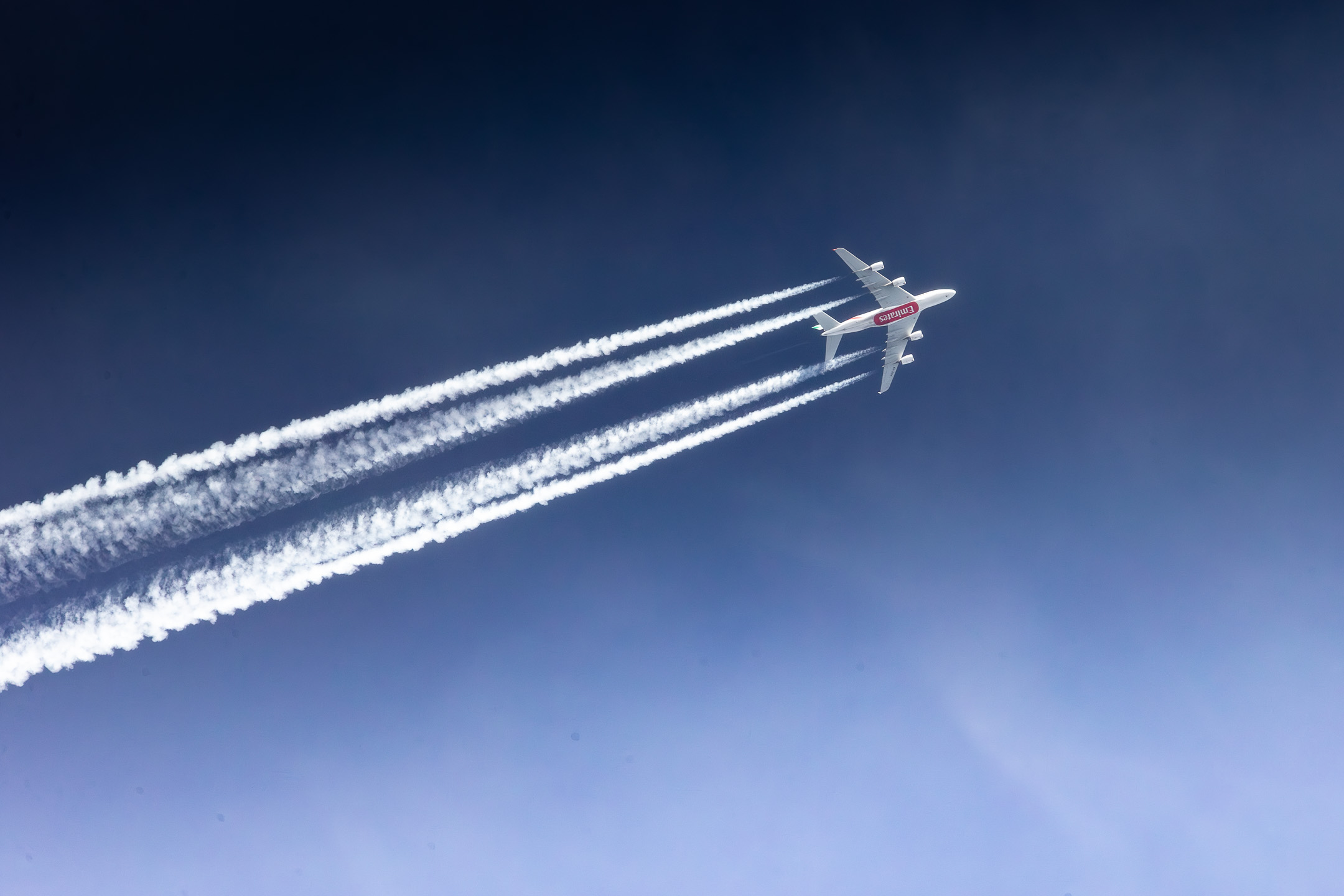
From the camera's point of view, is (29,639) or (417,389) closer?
(29,639)

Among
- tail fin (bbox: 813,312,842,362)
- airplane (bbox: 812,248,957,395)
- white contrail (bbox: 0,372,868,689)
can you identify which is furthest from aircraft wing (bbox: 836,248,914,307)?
white contrail (bbox: 0,372,868,689)

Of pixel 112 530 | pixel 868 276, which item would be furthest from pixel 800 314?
pixel 112 530

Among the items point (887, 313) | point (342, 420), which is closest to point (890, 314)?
point (887, 313)

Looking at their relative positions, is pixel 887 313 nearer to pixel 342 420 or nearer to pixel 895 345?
pixel 895 345

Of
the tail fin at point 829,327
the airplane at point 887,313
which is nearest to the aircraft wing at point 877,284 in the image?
the airplane at point 887,313

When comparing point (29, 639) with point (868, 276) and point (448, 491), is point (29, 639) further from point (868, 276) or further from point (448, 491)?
point (868, 276)

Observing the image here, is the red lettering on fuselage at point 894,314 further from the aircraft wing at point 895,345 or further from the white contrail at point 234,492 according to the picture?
the white contrail at point 234,492
